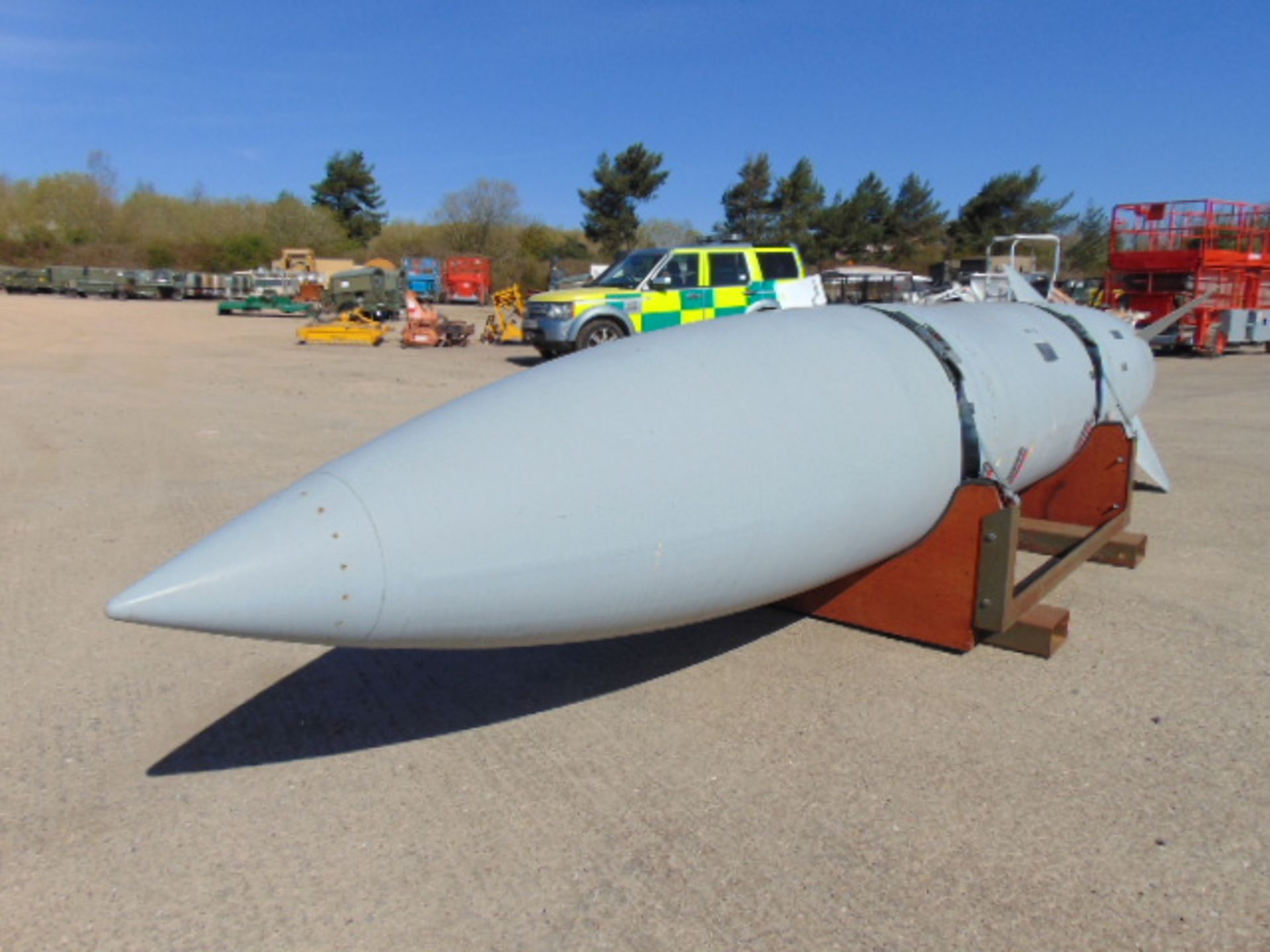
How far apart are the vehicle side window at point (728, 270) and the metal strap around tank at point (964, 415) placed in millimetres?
8420

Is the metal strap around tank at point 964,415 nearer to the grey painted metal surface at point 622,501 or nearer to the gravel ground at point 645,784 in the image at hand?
the grey painted metal surface at point 622,501

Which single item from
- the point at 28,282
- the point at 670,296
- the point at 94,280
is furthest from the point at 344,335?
the point at 28,282

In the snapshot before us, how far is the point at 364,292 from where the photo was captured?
19922mm

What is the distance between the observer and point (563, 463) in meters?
1.93

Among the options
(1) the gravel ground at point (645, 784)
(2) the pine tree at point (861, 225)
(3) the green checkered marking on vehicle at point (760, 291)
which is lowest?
(1) the gravel ground at point (645, 784)

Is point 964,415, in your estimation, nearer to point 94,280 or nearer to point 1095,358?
point 1095,358

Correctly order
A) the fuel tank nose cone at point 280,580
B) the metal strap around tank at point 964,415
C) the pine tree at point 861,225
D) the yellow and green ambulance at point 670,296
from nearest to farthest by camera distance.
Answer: the fuel tank nose cone at point 280,580 < the metal strap around tank at point 964,415 < the yellow and green ambulance at point 670,296 < the pine tree at point 861,225

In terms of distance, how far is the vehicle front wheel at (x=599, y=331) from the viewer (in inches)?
440

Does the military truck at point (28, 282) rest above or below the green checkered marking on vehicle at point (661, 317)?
above

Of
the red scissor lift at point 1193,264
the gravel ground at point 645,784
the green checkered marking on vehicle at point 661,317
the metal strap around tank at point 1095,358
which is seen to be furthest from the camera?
the red scissor lift at point 1193,264

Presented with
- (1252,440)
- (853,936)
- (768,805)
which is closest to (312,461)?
(768,805)

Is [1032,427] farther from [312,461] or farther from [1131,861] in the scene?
[312,461]

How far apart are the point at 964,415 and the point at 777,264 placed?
8992 millimetres

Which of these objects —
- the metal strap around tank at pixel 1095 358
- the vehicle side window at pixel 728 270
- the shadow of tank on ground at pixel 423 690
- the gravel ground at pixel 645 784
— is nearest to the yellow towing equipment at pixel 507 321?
the vehicle side window at pixel 728 270
